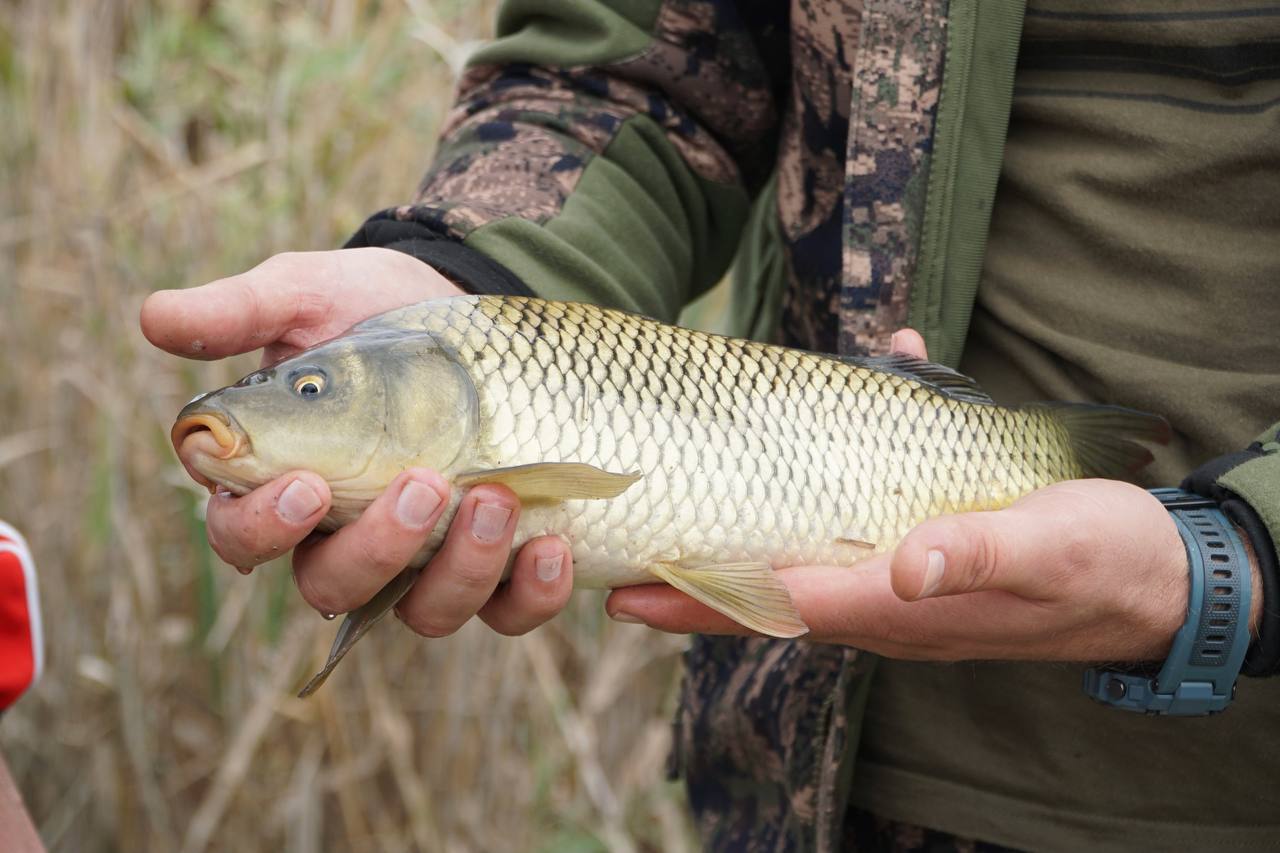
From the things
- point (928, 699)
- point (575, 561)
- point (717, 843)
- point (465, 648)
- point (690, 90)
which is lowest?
point (465, 648)

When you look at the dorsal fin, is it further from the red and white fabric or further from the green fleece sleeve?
the red and white fabric

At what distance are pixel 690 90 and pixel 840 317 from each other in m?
0.34

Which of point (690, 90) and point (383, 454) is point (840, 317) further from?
point (383, 454)

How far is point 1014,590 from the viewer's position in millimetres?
1038

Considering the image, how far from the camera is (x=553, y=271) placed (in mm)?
1316

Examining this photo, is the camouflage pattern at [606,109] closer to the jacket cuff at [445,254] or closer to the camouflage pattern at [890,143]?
the jacket cuff at [445,254]

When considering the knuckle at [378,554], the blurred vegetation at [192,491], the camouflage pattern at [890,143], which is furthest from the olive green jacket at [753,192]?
the blurred vegetation at [192,491]

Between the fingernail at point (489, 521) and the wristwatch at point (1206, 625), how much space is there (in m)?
0.56

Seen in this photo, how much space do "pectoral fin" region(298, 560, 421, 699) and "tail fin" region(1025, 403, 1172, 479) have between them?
0.63 m

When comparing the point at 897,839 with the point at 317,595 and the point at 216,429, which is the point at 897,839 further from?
the point at 216,429

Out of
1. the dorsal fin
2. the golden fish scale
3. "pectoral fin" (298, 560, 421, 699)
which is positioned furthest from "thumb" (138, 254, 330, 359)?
the dorsal fin

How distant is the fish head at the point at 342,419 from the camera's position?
3.32 feet

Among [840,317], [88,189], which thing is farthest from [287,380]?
[88,189]

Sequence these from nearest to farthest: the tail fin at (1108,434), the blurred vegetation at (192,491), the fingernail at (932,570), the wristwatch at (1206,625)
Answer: the fingernail at (932,570) → the wristwatch at (1206,625) → the tail fin at (1108,434) → the blurred vegetation at (192,491)
